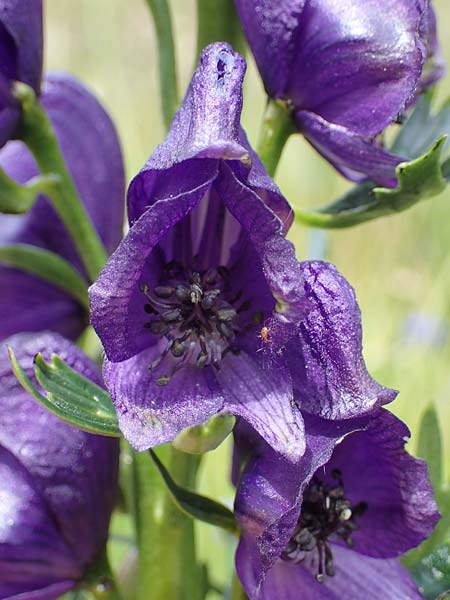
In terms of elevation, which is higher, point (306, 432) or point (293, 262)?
point (293, 262)

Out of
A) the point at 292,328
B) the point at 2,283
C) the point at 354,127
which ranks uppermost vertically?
the point at 354,127

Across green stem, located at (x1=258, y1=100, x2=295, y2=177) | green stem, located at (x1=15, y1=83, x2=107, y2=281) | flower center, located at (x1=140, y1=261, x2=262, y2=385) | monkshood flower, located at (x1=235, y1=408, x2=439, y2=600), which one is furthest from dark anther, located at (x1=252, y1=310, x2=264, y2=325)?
green stem, located at (x1=15, y1=83, x2=107, y2=281)

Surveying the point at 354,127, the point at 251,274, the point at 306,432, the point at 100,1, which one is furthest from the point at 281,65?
the point at 100,1

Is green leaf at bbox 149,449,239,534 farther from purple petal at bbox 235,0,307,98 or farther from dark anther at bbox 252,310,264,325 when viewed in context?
purple petal at bbox 235,0,307,98

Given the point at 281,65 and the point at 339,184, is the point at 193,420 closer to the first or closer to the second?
the point at 281,65

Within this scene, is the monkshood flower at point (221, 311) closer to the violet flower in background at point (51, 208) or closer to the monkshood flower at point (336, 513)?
the monkshood flower at point (336, 513)

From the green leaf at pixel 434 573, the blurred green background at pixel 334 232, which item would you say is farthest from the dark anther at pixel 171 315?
the blurred green background at pixel 334 232

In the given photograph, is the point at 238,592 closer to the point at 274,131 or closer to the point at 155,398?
the point at 155,398
